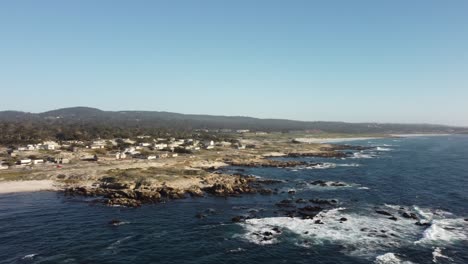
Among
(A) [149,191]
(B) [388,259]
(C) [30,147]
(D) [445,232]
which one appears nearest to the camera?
(B) [388,259]

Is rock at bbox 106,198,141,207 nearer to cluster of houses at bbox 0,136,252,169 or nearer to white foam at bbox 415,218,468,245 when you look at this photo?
white foam at bbox 415,218,468,245

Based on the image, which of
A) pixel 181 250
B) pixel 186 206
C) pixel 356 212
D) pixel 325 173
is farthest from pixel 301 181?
pixel 181 250

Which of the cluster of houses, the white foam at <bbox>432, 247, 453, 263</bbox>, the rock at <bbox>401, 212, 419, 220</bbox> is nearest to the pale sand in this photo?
the cluster of houses

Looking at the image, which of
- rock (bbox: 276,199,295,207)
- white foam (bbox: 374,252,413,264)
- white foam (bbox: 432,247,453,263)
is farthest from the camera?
rock (bbox: 276,199,295,207)

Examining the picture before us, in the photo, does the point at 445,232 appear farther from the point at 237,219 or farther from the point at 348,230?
the point at 237,219

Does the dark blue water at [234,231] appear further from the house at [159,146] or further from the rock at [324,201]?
the house at [159,146]

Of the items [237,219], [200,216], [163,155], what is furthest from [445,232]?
[163,155]

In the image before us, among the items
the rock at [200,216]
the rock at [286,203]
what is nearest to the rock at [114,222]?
the rock at [200,216]
